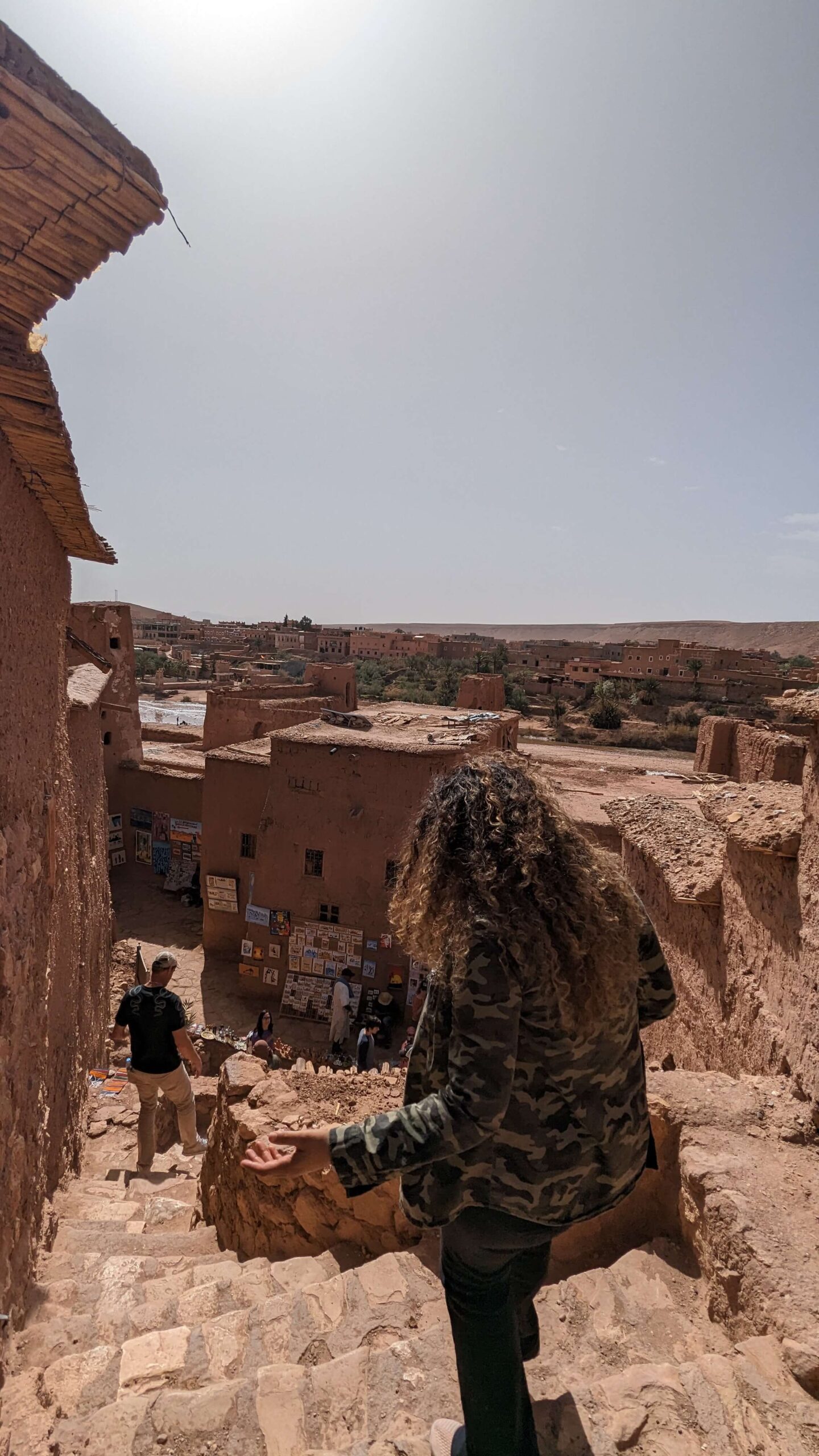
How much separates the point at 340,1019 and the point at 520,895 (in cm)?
943

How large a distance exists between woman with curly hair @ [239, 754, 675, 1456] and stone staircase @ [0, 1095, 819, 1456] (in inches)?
20.5

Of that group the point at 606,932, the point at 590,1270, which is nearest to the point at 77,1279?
the point at 590,1270

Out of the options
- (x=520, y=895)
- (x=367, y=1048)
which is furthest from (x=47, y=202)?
(x=367, y=1048)

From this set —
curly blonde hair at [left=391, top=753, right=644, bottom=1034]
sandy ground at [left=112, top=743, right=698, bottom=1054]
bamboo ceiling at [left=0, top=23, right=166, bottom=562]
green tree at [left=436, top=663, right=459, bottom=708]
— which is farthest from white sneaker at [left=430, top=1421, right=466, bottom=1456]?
green tree at [left=436, top=663, right=459, bottom=708]

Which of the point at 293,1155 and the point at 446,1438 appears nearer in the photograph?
the point at 293,1155

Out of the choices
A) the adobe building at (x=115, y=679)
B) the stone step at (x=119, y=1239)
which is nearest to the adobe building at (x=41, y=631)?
the stone step at (x=119, y=1239)

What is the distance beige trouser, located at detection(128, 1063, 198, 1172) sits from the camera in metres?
5.01

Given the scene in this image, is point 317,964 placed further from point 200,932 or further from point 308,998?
point 200,932

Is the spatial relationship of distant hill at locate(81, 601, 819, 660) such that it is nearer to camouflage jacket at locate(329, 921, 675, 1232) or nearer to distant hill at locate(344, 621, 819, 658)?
distant hill at locate(344, 621, 819, 658)

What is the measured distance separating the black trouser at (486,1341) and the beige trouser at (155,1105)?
371cm

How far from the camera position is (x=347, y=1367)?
96.3 inches

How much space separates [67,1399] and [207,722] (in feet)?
59.4

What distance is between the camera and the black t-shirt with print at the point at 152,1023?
4.79m

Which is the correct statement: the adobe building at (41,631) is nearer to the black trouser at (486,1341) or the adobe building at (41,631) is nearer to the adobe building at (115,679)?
the black trouser at (486,1341)
